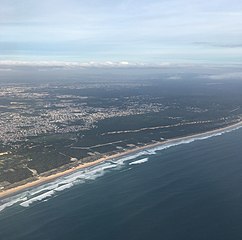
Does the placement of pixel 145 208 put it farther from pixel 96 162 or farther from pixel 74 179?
pixel 96 162

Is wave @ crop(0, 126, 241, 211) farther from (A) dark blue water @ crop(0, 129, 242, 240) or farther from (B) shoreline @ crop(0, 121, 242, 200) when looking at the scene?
(A) dark blue water @ crop(0, 129, 242, 240)

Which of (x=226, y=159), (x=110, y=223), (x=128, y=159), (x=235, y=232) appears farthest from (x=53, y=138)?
(x=235, y=232)

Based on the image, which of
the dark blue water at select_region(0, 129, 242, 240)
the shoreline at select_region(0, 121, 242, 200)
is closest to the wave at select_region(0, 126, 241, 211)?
the shoreline at select_region(0, 121, 242, 200)

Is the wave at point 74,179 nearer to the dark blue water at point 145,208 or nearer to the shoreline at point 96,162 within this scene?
the shoreline at point 96,162

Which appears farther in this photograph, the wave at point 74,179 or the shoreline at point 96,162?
the shoreline at point 96,162

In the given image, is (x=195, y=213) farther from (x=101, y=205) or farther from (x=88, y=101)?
(x=88, y=101)

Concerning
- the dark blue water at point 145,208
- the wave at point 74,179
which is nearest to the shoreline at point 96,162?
the wave at point 74,179
